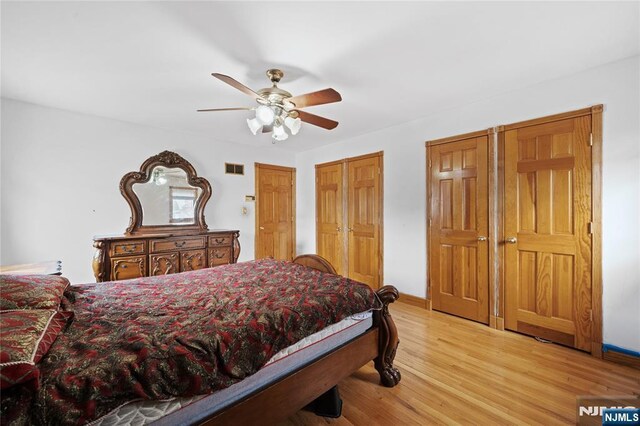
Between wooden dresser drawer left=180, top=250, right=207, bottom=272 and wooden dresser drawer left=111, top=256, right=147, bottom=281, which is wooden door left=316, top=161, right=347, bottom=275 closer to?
wooden dresser drawer left=180, top=250, right=207, bottom=272

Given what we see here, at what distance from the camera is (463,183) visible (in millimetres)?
3023

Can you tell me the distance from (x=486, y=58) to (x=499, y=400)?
8.11ft

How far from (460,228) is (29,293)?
356cm

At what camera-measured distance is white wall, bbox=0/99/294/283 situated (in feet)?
9.04

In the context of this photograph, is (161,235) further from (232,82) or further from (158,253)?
(232,82)

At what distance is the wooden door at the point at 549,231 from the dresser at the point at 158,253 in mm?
3508

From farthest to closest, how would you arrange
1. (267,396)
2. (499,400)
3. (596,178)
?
(596,178)
(499,400)
(267,396)

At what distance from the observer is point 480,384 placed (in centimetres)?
188

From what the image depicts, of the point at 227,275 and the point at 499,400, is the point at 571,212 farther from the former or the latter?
the point at 227,275

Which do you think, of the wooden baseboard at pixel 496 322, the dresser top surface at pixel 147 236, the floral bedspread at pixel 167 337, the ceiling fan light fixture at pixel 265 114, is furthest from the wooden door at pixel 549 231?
the dresser top surface at pixel 147 236

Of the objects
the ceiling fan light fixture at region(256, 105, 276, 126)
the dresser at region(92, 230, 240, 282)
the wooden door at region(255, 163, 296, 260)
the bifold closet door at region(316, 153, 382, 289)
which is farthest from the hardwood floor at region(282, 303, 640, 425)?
the wooden door at region(255, 163, 296, 260)

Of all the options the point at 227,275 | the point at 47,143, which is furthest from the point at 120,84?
the point at 227,275

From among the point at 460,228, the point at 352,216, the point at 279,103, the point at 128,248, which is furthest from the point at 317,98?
the point at 128,248

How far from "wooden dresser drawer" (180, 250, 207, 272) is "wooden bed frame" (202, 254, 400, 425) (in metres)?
2.67
